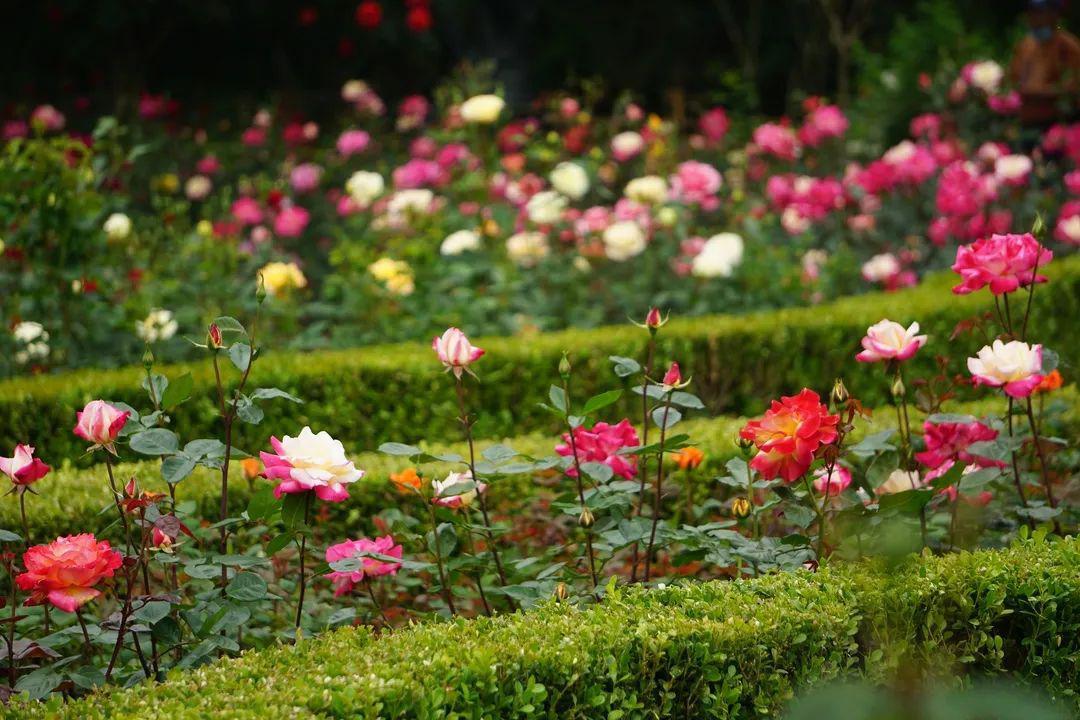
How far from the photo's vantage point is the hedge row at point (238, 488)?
321cm

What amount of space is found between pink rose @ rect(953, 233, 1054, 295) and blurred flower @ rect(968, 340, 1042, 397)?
0.53 ft

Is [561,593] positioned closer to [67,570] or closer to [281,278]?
[67,570]

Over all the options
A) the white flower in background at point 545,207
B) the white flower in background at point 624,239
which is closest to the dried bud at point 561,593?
the white flower in background at point 624,239

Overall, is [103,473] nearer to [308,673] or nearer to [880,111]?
[308,673]

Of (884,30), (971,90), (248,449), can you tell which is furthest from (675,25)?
(248,449)

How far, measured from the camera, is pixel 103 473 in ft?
11.6

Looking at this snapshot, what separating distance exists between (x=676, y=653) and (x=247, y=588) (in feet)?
2.57

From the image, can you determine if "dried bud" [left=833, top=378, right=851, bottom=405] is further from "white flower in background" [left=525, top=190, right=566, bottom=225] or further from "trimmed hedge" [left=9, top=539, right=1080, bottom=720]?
"white flower in background" [left=525, top=190, right=566, bottom=225]

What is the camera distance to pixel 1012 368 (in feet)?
8.47

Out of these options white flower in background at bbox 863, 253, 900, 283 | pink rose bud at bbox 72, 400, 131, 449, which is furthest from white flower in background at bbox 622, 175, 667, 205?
pink rose bud at bbox 72, 400, 131, 449


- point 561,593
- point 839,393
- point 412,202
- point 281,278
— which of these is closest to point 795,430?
point 839,393

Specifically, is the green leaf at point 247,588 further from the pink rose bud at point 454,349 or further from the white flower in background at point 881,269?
the white flower in background at point 881,269

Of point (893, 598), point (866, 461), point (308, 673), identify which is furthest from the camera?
point (866, 461)

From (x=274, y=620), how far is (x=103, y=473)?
94cm
